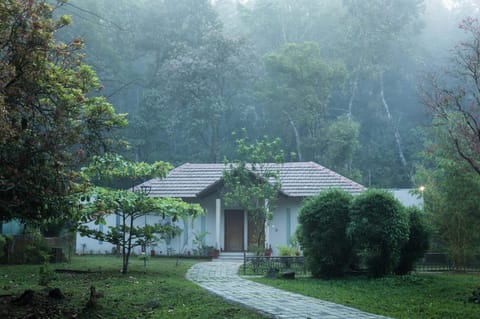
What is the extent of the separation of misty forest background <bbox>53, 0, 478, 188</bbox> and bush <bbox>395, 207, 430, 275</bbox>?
57.2ft

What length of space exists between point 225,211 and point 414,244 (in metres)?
11.4

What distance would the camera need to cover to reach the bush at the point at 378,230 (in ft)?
41.8

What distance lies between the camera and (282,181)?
23.5 m

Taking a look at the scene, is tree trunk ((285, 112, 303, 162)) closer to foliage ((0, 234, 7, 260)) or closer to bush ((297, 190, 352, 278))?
bush ((297, 190, 352, 278))

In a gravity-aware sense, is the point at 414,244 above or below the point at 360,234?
below

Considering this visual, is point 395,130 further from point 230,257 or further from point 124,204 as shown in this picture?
point 124,204

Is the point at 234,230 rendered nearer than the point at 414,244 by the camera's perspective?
No

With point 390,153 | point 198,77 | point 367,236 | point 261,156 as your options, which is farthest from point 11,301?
point 390,153

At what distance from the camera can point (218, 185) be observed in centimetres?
2256

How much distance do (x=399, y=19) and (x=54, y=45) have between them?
112 feet

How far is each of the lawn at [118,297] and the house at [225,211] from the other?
8.94 metres

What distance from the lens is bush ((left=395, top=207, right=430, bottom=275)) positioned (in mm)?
13836

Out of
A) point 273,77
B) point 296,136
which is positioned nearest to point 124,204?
point 296,136

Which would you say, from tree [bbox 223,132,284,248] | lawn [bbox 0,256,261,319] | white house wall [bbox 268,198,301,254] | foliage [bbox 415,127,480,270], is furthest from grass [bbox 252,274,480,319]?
white house wall [bbox 268,198,301,254]
